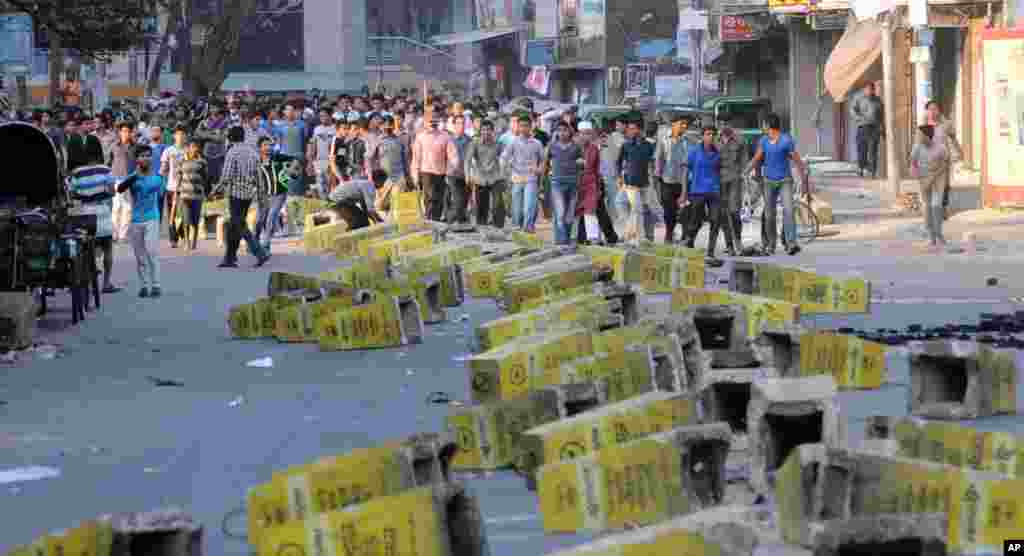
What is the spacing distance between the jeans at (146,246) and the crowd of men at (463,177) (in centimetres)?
2

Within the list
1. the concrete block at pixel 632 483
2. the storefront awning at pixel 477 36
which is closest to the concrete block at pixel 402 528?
the concrete block at pixel 632 483

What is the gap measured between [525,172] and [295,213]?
18.6 feet

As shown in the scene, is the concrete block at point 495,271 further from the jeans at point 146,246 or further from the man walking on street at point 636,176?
the man walking on street at point 636,176

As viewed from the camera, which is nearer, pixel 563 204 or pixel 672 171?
pixel 563 204

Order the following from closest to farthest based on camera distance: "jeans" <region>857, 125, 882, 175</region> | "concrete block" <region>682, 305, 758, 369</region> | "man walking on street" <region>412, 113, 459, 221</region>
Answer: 1. "concrete block" <region>682, 305, 758, 369</region>
2. "man walking on street" <region>412, 113, 459, 221</region>
3. "jeans" <region>857, 125, 882, 175</region>

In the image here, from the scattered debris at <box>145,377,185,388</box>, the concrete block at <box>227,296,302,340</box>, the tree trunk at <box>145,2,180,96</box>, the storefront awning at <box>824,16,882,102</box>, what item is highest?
the tree trunk at <box>145,2,180,96</box>

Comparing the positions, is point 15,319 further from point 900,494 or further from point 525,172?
point 525,172

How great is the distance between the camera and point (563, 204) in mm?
26562

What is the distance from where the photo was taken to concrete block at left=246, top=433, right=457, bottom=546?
9.02 m

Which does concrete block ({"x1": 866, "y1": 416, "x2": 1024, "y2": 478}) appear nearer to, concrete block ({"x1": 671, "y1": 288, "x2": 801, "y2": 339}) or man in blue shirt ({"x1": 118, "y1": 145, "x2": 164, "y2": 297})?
concrete block ({"x1": 671, "y1": 288, "x2": 801, "y2": 339})

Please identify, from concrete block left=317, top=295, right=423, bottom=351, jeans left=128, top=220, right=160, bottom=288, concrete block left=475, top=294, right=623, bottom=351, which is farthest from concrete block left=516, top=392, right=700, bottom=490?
jeans left=128, top=220, right=160, bottom=288

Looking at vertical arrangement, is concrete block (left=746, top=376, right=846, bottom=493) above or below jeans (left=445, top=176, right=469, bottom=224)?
below

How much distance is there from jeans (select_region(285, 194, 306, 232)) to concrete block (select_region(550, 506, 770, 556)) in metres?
24.9

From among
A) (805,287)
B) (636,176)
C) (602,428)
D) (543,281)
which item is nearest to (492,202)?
(636,176)
